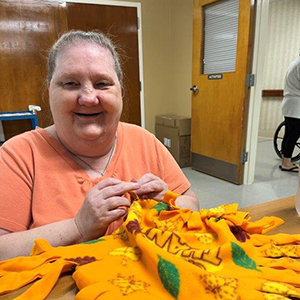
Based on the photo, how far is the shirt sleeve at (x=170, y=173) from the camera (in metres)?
0.97

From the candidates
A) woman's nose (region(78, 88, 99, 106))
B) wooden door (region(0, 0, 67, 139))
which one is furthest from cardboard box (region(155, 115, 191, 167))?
woman's nose (region(78, 88, 99, 106))

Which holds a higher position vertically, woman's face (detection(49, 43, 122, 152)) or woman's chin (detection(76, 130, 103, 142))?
woman's face (detection(49, 43, 122, 152))

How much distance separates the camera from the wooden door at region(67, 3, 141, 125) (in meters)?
3.10

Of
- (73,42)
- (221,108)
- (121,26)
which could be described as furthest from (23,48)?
(73,42)

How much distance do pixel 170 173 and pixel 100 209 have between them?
1.25 feet

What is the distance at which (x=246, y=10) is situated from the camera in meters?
2.50

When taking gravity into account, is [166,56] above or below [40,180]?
above

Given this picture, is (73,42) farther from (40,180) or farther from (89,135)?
(40,180)

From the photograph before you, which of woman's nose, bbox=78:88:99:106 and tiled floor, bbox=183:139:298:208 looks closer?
woman's nose, bbox=78:88:99:106

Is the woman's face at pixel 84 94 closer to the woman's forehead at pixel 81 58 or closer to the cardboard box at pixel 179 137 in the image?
the woman's forehead at pixel 81 58

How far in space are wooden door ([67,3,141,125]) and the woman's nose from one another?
214 centimetres

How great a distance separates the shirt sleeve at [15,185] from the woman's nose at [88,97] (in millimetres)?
231

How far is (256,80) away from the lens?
8.73 ft

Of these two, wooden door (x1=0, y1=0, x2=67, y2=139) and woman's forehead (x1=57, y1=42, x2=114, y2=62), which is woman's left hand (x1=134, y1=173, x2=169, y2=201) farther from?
wooden door (x1=0, y1=0, x2=67, y2=139)
